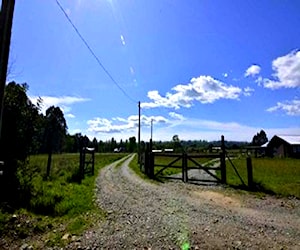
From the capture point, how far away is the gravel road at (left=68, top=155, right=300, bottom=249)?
24.9 feet

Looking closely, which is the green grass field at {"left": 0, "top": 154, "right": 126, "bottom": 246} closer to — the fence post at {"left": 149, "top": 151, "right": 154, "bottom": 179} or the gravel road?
the gravel road

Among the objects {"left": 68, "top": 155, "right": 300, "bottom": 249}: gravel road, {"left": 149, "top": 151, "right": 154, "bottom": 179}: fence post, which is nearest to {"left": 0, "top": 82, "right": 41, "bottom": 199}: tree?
{"left": 68, "top": 155, "right": 300, "bottom": 249}: gravel road

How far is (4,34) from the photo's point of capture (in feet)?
22.4

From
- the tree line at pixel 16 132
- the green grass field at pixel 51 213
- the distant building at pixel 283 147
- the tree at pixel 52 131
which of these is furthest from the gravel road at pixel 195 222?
the distant building at pixel 283 147

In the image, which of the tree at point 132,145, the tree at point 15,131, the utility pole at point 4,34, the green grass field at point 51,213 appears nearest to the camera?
the utility pole at point 4,34

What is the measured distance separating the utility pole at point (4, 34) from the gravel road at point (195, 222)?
3864 millimetres

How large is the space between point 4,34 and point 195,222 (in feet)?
22.2

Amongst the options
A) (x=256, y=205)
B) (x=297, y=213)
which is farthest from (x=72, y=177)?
(x=297, y=213)

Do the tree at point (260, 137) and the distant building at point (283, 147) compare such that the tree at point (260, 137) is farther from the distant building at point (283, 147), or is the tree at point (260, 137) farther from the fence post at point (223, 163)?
the fence post at point (223, 163)

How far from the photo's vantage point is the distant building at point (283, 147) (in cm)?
7275

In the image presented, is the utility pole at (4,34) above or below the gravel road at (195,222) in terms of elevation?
above

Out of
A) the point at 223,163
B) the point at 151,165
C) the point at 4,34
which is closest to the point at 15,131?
the point at 4,34

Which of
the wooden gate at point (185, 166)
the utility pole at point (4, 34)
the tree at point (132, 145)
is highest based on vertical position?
the tree at point (132, 145)

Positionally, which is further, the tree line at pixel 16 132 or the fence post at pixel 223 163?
the fence post at pixel 223 163
